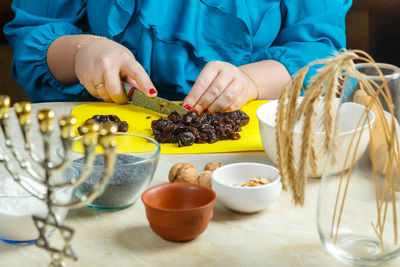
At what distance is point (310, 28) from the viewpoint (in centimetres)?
178

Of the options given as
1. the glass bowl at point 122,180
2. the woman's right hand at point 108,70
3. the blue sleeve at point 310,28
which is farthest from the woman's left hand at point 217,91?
the glass bowl at point 122,180

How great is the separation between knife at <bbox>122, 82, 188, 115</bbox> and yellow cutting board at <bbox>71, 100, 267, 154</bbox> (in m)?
0.02

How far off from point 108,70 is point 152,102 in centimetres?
18

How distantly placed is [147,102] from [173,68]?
0.73 feet

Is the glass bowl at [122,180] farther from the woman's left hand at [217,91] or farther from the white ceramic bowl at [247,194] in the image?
the woman's left hand at [217,91]

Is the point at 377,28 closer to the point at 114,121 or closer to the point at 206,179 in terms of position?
the point at 114,121

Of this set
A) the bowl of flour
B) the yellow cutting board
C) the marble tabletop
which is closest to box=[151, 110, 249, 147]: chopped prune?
the yellow cutting board

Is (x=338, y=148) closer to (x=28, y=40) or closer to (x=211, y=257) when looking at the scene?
(x=211, y=257)

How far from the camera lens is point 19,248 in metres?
0.76

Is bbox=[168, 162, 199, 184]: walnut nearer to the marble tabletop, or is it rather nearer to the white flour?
the marble tabletop

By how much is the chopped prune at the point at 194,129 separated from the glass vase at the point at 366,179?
0.58 metres

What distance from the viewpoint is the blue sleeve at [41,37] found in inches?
68.1

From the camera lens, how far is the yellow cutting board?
1208 millimetres

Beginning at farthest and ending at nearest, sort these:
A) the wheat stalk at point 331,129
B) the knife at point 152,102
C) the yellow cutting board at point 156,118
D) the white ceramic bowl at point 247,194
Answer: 1. the knife at point 152,102
2. the yellow cutting board at point 156,118
3. the white ceramic bowl at point 247,194
4. the wheat stalk at point 331,129
